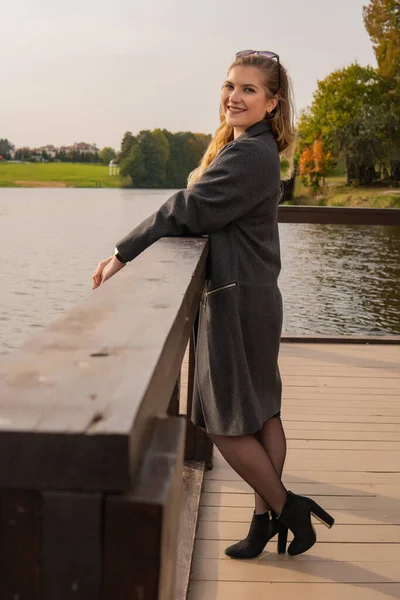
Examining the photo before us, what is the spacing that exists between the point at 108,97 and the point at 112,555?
78.7 metres

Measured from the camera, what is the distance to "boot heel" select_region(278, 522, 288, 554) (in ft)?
7.17

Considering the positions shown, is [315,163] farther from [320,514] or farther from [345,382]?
[320,514]

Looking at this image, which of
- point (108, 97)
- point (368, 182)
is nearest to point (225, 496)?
point (368, 182)

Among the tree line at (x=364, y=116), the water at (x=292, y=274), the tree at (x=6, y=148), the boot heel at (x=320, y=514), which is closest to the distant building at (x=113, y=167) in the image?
the tree at (x=6, y=148)

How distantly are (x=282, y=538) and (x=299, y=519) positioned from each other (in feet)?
0.45

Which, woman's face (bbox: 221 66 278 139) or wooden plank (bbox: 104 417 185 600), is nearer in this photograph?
wooden plank (bbox: 104 417 185 600)

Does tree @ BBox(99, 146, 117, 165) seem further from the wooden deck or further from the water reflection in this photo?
the wooden deck

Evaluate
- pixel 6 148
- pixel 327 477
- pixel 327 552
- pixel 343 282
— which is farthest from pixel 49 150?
pixel 327 552

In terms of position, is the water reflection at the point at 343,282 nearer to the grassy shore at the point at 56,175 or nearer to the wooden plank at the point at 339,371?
the wooden plank at the point at 339,371

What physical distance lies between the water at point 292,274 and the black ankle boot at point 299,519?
394cm

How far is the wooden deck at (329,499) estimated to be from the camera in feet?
6.75

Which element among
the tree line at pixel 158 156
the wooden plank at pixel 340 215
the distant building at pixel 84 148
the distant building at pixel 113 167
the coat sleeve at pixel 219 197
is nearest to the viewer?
the coat sleeve at pixel 219 197

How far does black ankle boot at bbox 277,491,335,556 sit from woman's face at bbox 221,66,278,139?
96cm

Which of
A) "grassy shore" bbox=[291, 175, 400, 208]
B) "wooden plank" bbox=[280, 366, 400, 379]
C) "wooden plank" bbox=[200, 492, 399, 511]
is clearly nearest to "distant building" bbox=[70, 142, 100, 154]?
"grassy shore" bbox=[291, 175, 400, 208]
